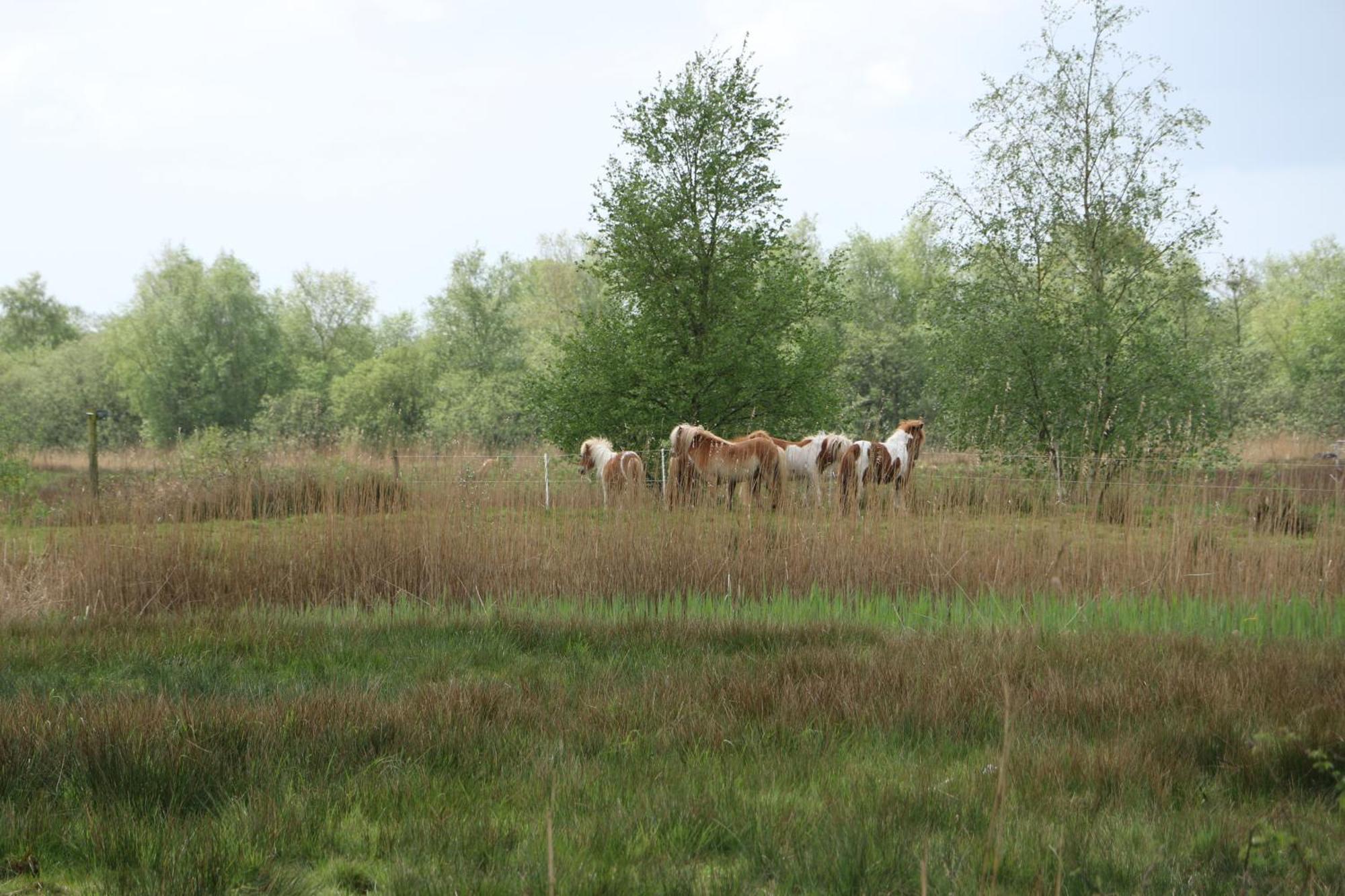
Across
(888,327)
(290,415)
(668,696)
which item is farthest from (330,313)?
(668,696)

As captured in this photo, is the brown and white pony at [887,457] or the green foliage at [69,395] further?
the green foliage at [69,395]

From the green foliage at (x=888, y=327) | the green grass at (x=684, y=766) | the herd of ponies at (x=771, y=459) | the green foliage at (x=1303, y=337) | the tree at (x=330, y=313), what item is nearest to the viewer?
the green grass at (x=684, y=766)

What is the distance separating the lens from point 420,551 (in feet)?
28.6

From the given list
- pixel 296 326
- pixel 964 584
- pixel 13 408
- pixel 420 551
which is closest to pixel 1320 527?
pixel 964 584

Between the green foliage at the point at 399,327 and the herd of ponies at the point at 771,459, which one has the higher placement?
the green foliage at the point at 399,327

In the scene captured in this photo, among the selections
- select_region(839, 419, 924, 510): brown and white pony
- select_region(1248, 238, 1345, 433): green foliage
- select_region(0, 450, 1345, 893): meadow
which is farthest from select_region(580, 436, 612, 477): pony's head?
select_region(1248, 238, 1345, 433): green foliage

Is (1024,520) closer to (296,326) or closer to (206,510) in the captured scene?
(206,510)

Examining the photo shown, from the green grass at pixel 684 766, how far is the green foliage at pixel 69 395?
188 feet

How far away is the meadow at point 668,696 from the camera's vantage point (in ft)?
9.72

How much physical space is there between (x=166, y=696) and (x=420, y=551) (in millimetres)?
4057

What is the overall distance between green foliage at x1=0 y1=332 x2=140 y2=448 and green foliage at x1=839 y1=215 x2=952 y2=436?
42467 millimetres

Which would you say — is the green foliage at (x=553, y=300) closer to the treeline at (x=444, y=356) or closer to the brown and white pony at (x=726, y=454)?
the treeline at (x=444, y=356)

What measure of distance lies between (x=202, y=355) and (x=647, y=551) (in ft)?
176

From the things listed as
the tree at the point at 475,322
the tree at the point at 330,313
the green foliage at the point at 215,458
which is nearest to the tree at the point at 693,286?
the green foliage at the point at 215,458
